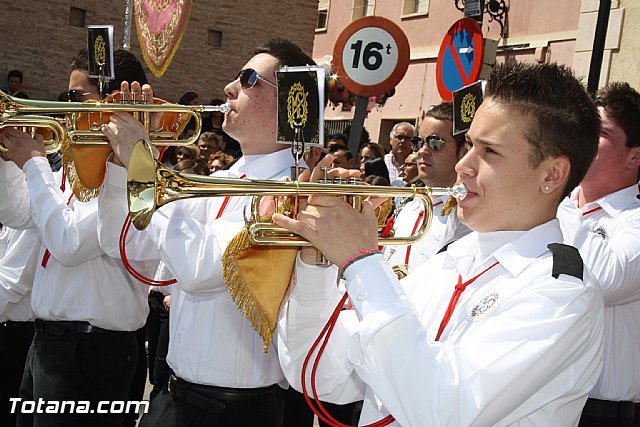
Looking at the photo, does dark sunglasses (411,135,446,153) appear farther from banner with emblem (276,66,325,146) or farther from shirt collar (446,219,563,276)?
→ shirt collar (446,219,563,276)

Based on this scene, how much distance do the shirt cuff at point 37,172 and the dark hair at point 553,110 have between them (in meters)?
2.52

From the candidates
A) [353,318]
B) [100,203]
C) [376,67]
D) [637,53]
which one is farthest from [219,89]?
[353,318]

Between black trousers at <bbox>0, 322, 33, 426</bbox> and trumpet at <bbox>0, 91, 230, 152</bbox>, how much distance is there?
4.36 feet

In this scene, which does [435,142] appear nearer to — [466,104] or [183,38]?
[466,104]

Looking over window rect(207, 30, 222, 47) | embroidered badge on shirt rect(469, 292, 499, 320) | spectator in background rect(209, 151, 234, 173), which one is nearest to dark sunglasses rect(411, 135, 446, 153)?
embroidered badge on shirt rect(469, 292, 499, 320)

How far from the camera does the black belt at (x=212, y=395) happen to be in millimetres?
3090

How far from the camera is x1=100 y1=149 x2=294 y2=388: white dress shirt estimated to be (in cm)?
296

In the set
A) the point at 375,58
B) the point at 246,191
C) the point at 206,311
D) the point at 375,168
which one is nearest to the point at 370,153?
the point at 375,168

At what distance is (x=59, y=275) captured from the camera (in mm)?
3961

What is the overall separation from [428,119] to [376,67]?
198 centimetres

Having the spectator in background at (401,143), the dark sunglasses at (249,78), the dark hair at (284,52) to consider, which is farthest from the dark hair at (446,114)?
the spectator in background at (401,143)

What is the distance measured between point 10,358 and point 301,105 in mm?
2891

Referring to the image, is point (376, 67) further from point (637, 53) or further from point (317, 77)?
point (637, 53)

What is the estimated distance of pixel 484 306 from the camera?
2066mm
